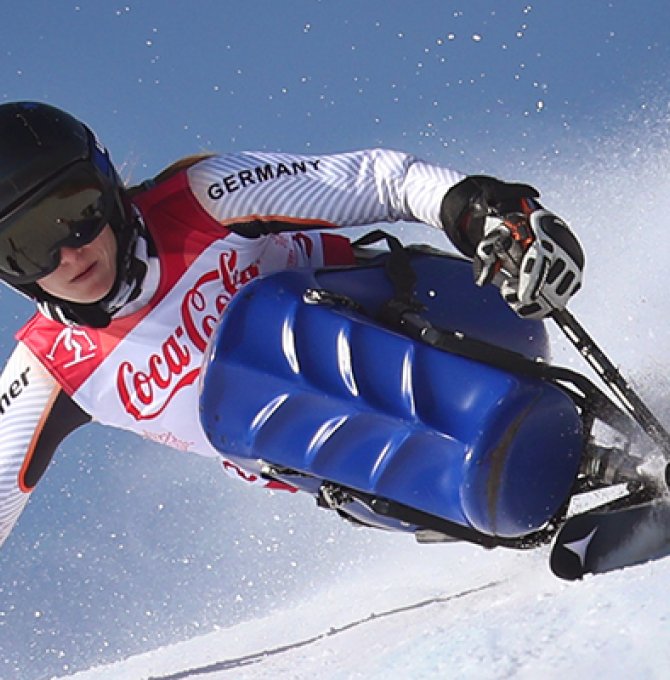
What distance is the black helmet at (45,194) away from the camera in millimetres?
1867

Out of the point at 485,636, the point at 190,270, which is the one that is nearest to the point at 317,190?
the point at 190,270

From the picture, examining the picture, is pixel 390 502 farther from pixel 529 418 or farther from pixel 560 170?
pixel 560 170

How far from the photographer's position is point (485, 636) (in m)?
1.35

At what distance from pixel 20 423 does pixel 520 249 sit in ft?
3.75

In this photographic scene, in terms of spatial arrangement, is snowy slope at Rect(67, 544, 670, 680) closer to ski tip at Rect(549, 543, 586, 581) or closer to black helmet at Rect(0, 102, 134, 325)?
ski tip at Rect(549, 543, 586, 581)

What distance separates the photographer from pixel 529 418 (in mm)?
1765

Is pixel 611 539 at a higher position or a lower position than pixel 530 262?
lower

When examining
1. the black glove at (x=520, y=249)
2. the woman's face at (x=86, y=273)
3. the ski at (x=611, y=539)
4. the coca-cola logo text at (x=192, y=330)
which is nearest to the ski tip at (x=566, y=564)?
the ski at (x=611, y=539)

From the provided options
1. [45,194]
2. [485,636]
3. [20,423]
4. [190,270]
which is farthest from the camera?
[20,423]

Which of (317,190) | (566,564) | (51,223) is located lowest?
(566,564)

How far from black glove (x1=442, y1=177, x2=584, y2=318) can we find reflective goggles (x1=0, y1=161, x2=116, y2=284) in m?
0.67

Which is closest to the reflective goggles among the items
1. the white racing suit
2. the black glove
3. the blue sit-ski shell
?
the white racing suit

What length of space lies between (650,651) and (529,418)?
659mm

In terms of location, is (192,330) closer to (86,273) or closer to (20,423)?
(86,273)
